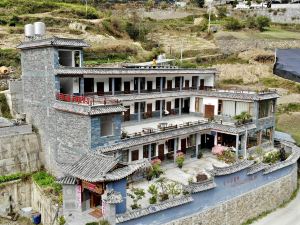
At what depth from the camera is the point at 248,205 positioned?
27953 mm

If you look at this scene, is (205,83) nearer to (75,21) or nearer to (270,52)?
(270,52)

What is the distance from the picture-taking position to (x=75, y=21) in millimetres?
66750

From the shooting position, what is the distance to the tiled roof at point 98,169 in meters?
20.5

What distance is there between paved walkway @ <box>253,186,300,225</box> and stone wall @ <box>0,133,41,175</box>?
1853 cm

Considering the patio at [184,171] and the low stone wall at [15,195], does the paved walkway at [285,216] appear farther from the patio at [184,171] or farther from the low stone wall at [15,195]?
the low stone wall at [15,195]

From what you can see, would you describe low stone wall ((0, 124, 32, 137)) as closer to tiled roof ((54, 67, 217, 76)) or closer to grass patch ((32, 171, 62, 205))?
grass patch ((32, 171, 62, 205))

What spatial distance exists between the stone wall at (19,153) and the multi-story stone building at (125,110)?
0.97 metres

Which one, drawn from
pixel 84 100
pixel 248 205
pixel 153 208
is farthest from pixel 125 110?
pixel 248 205

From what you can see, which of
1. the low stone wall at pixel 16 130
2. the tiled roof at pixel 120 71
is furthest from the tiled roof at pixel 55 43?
the low stone wall at pixel 16 130

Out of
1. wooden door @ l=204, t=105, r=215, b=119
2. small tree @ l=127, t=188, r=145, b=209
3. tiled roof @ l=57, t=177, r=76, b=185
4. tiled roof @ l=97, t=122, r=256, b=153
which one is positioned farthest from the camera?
wooden door @ l=204, t=105, r=215, b=119

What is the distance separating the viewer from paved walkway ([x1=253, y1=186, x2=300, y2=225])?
1099 inches

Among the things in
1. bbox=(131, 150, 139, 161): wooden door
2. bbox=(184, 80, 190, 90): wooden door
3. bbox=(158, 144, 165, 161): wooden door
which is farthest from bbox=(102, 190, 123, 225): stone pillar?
bbox=(184, 80, 190, 90): wooden door

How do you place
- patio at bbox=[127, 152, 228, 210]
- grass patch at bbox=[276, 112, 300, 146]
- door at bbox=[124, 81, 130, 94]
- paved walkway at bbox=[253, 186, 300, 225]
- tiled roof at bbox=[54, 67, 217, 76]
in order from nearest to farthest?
patio at bbox=[127, 152, 228, 210] → tiled roof at bbox=[54, 67, 217, 76] → paved walkway at bbox=[253, 186, 300, 225] → door at bbox=[124, 81, 130, 94] → grass patch at bbox=[276, 112, 300, 146]

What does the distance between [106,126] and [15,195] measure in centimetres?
913
